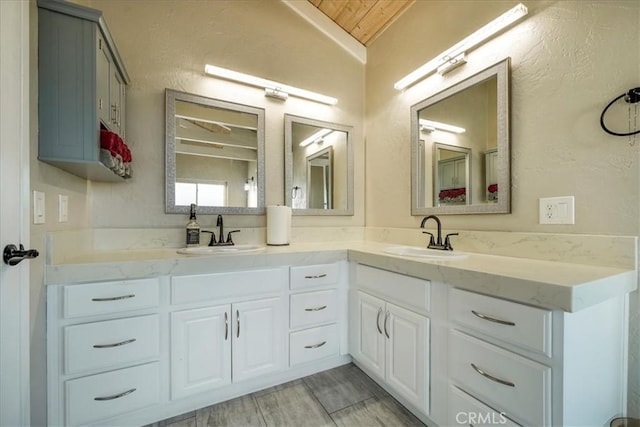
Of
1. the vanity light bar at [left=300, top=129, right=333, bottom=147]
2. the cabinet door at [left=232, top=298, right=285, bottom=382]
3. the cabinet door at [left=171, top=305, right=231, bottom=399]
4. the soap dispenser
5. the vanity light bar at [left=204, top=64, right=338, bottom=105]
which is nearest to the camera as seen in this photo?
the cabinet door at [left=171, top=305, right=231, bottom=399]

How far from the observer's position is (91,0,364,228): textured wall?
5.47 ft

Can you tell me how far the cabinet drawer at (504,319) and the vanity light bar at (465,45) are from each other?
55.2 inches

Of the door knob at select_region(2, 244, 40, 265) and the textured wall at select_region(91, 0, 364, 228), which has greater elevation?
the textured wall at select_region(91, 0, 364, 228)

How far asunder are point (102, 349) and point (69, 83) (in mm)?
1144

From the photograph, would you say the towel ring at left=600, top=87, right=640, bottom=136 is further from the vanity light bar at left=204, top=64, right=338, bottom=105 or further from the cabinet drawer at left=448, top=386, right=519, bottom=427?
the vanity light bar at left=204, top=64, right=338, bottom=105

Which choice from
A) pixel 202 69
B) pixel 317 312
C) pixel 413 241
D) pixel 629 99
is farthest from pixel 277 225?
pixel 629 99

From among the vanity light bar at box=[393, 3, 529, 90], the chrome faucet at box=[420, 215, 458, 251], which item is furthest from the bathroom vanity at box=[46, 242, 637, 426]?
the vanity light bar at box=[393, 3, 529, 90]

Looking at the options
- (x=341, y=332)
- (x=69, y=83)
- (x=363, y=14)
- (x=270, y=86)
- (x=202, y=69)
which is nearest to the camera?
(x=69, y=83)

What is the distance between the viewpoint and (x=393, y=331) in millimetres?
1399

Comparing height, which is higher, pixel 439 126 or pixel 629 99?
pixel 439 126

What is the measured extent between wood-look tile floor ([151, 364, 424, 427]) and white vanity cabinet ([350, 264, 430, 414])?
9 centimetres

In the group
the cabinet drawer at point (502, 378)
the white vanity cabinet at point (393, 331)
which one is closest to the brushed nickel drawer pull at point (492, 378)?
the cabinet drawer at point (502, 378)

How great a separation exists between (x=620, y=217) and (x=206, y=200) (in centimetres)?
214

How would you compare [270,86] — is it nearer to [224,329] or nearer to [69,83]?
[69,83]
